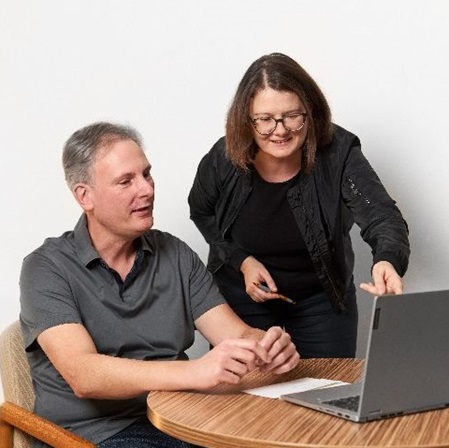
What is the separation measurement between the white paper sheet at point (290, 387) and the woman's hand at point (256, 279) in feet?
2.05

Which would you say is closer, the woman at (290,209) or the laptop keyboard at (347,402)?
the laptop keyboard at (347,402)

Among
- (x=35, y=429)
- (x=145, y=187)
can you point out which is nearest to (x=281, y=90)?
(x=145, y=187)

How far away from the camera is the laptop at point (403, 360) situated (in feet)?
6.02

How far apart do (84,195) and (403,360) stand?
3.31 ft

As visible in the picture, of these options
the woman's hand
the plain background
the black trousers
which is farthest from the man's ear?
the plain background

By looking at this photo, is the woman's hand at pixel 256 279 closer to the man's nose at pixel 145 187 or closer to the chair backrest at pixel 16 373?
the man's nose at pixel 145 187

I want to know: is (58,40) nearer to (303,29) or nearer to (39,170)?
(39,170)

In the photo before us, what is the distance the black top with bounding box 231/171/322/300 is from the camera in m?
3.02

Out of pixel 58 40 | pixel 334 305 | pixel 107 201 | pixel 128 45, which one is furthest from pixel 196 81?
pixel 107 201

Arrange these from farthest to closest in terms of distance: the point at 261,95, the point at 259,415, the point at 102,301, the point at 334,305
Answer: the point at 334,305, the point at 261,95, the point at 102,301, the point at 259,415

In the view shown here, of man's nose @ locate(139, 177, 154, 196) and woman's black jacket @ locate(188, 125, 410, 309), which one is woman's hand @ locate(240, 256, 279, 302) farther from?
man's nose @ locate(139, 177, 154, 196)

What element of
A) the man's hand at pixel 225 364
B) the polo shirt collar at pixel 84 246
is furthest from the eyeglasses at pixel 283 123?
the man's hand at pixel 225 364

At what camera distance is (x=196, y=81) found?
12.7 ft

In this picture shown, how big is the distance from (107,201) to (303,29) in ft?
4.99
